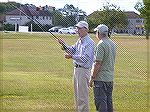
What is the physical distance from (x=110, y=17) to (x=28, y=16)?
1552 mm

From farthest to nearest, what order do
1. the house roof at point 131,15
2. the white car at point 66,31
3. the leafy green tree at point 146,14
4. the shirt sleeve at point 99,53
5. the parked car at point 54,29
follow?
the leafy green tree at point 146,14
the house roof at point 131,15
the white car at point 66,31
the parked car at point 54,29
the shirt sleeve at point 99,53

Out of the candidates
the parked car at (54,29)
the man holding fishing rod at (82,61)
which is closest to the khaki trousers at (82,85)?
the man holding fishing rod at (82,61)

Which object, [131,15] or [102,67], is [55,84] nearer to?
[131,15]

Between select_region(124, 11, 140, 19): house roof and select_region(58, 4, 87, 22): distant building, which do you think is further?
select_region(124, 11, 140, 19): house roof

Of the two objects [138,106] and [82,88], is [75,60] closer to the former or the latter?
[82,88]

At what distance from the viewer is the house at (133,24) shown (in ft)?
28.7

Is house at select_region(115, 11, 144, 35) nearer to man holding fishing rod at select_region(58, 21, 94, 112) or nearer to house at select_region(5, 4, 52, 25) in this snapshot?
house at select_region(5, 4, 52, 25)

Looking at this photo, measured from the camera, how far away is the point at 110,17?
8.55 meters

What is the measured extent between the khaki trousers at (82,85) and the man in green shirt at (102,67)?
521mm

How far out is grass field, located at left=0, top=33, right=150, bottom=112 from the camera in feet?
29.5


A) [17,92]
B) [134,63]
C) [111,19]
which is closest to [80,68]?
[111,19]

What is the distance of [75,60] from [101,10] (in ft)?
5.33

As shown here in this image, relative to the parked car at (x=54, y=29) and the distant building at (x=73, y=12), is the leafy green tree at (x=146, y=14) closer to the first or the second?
the distant building at (x=73, y=12)

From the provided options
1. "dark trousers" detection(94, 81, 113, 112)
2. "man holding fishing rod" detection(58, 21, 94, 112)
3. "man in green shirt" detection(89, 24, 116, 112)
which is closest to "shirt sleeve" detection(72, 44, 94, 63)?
"man holding fishing rod" detection(58, 21, 94, 112)
